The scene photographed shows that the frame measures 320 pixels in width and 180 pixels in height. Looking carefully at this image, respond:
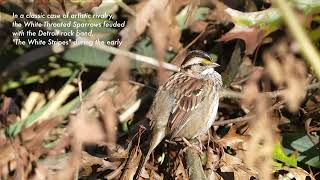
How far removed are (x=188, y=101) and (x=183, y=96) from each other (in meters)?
0.05

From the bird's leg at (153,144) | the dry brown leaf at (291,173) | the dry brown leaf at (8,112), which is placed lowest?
the dry brown leaf at (291,173)

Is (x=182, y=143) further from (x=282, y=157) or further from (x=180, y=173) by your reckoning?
(x=282, y=157)

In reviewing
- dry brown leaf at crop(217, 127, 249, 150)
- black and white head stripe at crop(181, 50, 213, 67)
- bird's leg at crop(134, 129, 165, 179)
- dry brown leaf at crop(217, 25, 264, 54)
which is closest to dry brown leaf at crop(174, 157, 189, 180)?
bird's leg at crop(134, 129, 165, 179)

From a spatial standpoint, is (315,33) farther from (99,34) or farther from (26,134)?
(26,134)

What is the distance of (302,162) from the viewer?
360 cm

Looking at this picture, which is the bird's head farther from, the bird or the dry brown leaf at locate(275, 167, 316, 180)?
the dry brown leaf at locate(275, 167, 316, 180)

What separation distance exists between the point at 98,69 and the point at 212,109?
4.37 ft

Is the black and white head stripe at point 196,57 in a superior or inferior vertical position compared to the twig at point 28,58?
inferior

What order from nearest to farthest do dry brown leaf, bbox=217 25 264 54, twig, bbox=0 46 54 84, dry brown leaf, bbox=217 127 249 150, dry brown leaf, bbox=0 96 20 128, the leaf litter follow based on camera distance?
the leaf litter → dry brown leaf, bbox=217 127 249 150 → dry brown leaf, bbox=217 25 264 54 → dry brown leaf, bbox=0 96 20 128 → twig, bbox=0 46 54 84

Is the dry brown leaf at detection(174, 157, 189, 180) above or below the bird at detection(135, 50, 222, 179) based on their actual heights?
below

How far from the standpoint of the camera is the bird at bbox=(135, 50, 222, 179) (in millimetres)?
3451

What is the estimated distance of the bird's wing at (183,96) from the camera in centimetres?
351

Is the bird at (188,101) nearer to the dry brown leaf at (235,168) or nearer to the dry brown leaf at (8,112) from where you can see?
the dry brown leaf at (235,168)

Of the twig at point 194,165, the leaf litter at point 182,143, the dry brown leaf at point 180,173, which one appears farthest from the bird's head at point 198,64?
the dry brown leaf at point 180,173
